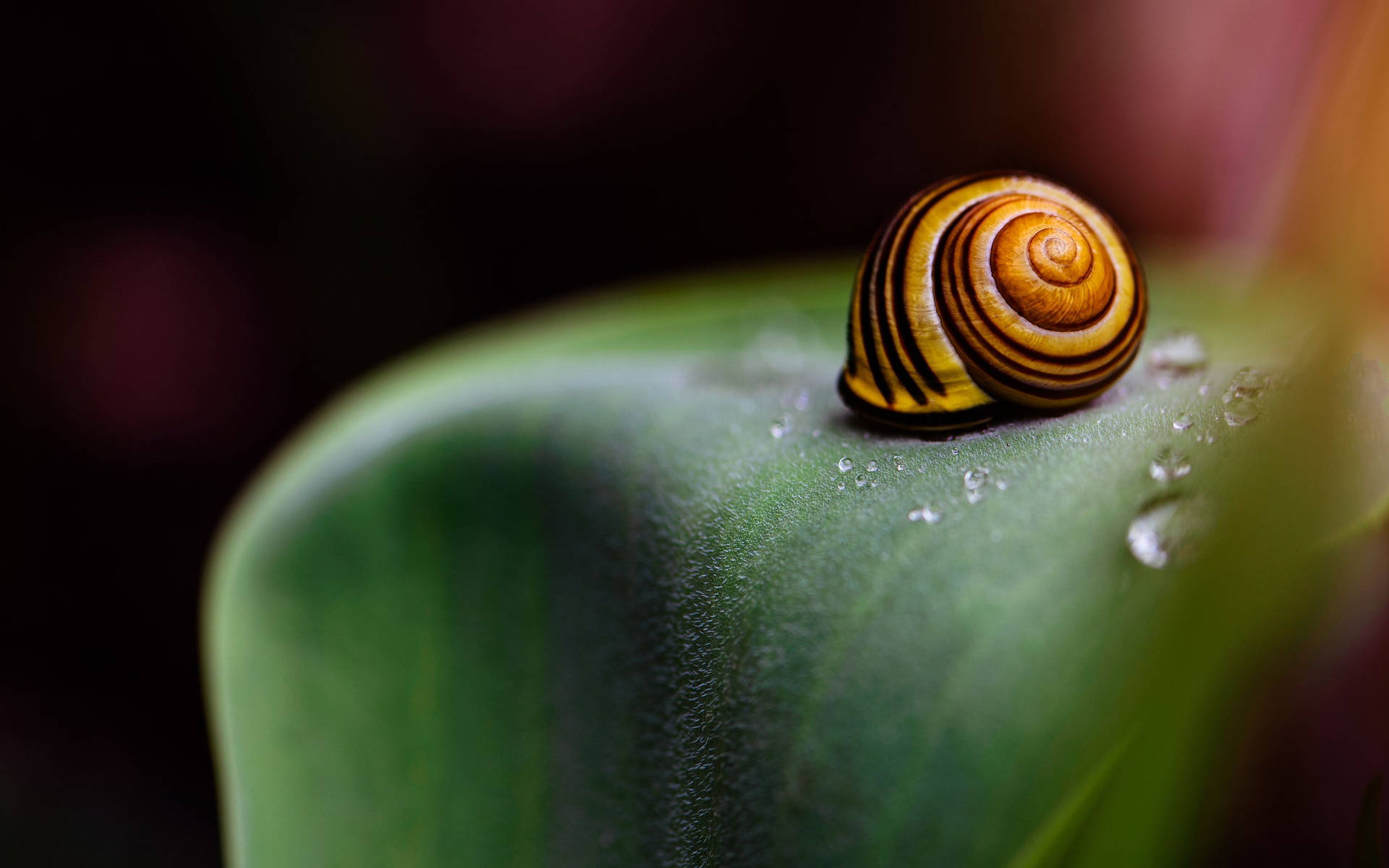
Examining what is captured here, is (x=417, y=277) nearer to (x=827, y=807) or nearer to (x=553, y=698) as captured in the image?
(x=553, y=698)

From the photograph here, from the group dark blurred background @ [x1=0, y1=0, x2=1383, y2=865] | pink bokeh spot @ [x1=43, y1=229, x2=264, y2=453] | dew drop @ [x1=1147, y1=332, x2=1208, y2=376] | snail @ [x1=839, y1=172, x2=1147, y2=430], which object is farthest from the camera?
pink bokeh spot @ [x1=43, y1=229, x2=264, y2=453]

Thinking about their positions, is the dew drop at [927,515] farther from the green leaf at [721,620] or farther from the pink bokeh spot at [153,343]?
the pink bokeh spot at [153,343]

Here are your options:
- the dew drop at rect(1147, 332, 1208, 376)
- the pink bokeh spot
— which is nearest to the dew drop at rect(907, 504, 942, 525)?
the dew drop at rect(1147, 332, 1208, 376)

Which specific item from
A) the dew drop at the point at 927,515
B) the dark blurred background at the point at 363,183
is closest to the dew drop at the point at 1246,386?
the dew drop at the point at 927,515

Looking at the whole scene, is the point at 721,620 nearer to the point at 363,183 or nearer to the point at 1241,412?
the point at 1241,412

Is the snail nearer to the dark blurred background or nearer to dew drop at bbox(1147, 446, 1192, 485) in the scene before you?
dew drop at bbox(1147, 446, 1192, 485)

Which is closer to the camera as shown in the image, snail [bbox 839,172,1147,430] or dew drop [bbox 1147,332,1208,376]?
snail [bbox 839,172,1147,430]

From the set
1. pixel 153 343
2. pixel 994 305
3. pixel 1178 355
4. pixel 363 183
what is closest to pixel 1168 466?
pixel 994 305
